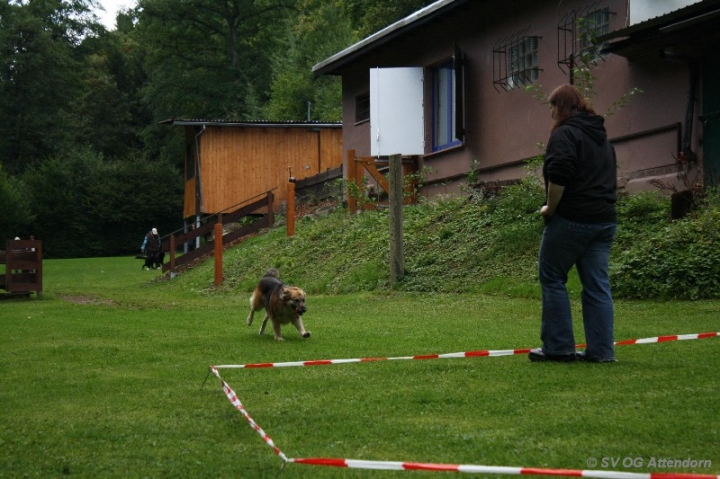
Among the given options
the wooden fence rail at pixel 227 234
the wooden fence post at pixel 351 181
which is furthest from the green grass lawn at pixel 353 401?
the wooden fence rail at pixel 227 234

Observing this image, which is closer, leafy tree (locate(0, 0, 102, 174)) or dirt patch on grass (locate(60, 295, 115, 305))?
dirt patch on grass (locate(60, 295, 115, 305))

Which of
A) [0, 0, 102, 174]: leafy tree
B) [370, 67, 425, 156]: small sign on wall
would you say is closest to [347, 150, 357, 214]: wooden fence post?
[370, 67, 425, 156]: small sign on wall

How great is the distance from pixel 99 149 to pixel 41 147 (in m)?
4.43

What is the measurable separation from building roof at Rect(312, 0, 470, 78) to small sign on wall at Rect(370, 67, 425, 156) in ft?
3.39

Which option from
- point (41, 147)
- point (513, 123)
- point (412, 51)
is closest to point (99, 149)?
point (41, 147)

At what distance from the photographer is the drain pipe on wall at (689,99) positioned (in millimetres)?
15289

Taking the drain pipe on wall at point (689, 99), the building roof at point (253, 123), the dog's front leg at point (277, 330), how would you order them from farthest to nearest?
the building roof at point (253, 123)
the drain pipe on wall at point (689, 99)
the dog's front leg at point (277, 330)

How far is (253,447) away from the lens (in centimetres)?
517

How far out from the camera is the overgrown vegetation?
42.1 ft

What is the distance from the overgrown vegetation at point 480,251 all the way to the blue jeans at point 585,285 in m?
5.28

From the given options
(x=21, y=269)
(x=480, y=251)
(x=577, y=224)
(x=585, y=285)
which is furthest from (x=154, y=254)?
(x=577, y=224)

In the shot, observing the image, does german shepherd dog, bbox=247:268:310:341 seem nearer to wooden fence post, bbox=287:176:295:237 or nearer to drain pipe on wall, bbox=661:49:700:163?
drain pipe on wall, bbox=661:49:700:163

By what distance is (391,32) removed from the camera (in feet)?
78.9

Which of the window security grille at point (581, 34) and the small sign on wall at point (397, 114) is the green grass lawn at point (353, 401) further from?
the small sign on wall at point (397, 114)
